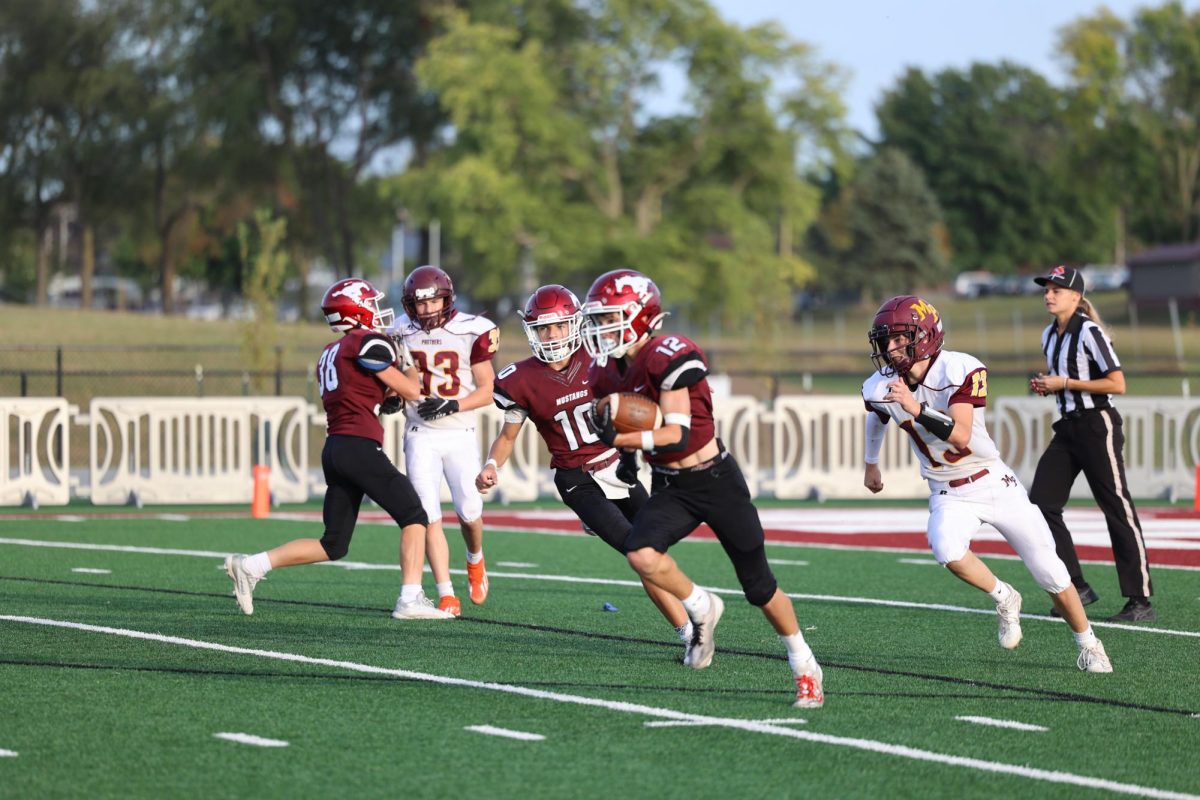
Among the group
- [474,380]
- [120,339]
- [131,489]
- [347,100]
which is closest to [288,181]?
[347,100]

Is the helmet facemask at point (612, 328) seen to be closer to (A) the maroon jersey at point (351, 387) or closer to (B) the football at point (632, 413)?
(B) the football at point (632, 413)

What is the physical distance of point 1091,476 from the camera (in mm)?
9977

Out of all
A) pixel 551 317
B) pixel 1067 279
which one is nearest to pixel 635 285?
pixel 551 317

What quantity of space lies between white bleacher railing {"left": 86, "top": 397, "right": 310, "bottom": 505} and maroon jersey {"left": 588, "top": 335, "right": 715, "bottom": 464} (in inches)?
451

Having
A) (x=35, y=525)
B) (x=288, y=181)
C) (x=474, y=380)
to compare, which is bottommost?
(x=35, y=525)

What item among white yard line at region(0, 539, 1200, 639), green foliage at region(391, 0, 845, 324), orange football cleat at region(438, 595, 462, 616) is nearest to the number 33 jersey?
white yard line at region(0, 539, 1200, 639)

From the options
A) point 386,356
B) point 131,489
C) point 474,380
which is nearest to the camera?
point 386,356

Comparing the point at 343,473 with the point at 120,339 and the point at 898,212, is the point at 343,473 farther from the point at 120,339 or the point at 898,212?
the point at 898,212

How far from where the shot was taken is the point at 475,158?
47312mm

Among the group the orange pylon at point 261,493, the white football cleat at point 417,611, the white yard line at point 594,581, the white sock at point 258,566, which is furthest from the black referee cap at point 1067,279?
the orange pylon at point 261,493

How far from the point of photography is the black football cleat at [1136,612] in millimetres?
9562

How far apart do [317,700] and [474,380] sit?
315 cm

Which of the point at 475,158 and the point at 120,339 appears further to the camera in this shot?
the point at 475,158

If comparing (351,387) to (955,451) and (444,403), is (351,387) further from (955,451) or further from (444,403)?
(955,451)
